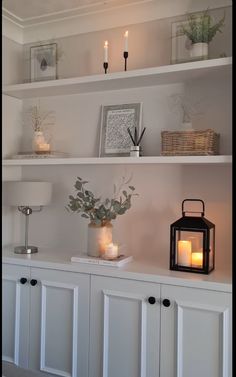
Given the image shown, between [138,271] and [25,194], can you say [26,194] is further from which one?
[138,271]

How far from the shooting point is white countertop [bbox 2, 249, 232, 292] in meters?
1.71

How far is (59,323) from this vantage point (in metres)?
2.03

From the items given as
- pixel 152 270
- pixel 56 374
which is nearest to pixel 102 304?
pixel 152 270

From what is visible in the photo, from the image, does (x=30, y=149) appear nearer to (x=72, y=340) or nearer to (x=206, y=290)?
(x=72, y=340)

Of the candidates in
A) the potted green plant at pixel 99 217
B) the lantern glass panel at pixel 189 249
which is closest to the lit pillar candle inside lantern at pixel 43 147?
the potted green plant at pixel 99 217

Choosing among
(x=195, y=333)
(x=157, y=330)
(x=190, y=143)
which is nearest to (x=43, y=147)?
(x=190, y=143)

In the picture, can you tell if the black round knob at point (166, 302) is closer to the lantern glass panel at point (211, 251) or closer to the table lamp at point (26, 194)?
the lantern glass panel at point (211, 251)

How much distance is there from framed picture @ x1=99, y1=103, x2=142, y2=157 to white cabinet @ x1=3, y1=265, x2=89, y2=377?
790 millimetres

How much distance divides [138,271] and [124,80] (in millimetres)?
1073

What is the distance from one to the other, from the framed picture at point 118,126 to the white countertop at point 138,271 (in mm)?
685

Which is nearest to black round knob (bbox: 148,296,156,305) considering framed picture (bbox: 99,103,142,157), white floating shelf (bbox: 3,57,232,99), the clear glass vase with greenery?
framed picture (bbox: 99,103,142,157)

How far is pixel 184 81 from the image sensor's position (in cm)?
213

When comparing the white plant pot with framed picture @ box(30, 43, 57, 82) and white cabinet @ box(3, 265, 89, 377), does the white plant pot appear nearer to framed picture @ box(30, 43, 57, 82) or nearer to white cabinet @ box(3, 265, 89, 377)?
framed picture @ box(30, 43, 57, 82)

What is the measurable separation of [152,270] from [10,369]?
880 mm
